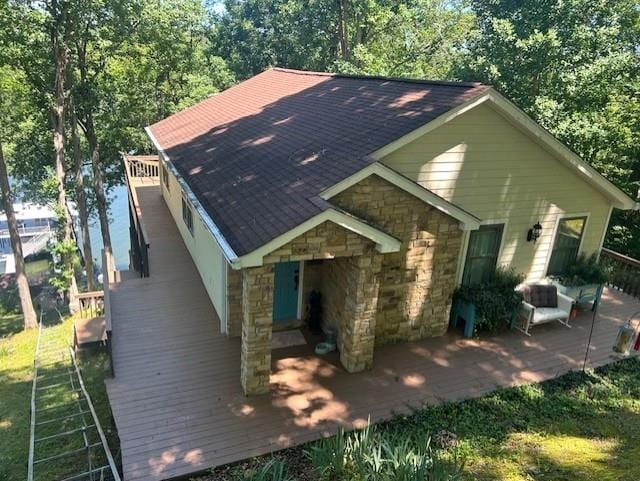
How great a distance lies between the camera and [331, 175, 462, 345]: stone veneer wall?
835 centimetres

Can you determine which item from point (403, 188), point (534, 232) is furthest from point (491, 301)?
point (403, 188)

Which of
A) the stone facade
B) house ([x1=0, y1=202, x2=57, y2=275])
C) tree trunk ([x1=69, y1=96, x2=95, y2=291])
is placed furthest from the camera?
house ([x1=0, y1=202, x2=57, y2=275])

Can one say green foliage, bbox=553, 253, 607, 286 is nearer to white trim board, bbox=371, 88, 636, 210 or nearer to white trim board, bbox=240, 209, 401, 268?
white trim board, bbox=371, 88, 636, 210

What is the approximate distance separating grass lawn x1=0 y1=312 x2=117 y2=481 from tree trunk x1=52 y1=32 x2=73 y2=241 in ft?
19.9

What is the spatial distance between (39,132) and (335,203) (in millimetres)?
22123

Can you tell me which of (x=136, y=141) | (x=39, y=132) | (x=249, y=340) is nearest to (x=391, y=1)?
(x=136, y=141)

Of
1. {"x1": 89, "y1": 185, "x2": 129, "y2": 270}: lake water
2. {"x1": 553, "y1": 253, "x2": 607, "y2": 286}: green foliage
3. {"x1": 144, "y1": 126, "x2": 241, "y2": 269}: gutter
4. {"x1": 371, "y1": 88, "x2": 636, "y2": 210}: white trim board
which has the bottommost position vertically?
{"x1": 89, "y1": 185, "x2": 129, "y2": 270}: lake water

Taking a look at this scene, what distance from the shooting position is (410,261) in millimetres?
9180

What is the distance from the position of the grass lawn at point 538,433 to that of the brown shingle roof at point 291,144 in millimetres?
3532

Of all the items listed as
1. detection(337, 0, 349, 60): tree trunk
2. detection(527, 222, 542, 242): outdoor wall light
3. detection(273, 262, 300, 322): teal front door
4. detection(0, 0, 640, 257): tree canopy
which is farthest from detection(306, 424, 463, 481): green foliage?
detection(337, 0, 349, 60): tree trunk

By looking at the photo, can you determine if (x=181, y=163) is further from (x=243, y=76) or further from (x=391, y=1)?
(x=243, y=76)

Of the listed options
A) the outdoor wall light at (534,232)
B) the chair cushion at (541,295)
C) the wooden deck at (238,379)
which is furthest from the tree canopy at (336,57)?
the wooden deck at (238,379)

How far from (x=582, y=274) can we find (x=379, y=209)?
6137mm

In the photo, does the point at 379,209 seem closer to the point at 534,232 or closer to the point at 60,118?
the point at 534,232
